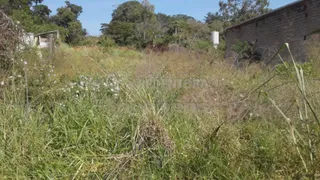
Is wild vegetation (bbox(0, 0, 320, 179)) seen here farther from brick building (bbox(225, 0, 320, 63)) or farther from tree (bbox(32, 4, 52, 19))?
tree (bbox(32, 4, 52, 19))

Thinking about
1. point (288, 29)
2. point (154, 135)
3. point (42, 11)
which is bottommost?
point (154, 135)

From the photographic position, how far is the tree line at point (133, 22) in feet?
85.8

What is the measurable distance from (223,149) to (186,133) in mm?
499

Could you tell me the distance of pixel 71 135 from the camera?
329 centimetres

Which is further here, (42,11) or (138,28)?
(42,11)

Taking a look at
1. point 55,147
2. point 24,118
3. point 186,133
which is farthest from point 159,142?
point 24,118

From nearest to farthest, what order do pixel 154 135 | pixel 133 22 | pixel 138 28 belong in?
1. pixel 154 135
2. pixel 138 28
3. pixel 133 22

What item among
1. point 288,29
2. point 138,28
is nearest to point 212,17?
point 138,28

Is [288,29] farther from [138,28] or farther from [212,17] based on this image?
[212,17]

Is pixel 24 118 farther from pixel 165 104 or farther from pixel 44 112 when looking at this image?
pixel 165 104

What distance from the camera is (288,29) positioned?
15977mm

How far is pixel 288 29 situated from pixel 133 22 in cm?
2664

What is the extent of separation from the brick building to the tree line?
143 inches

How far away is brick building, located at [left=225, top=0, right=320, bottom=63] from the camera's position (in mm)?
13844
